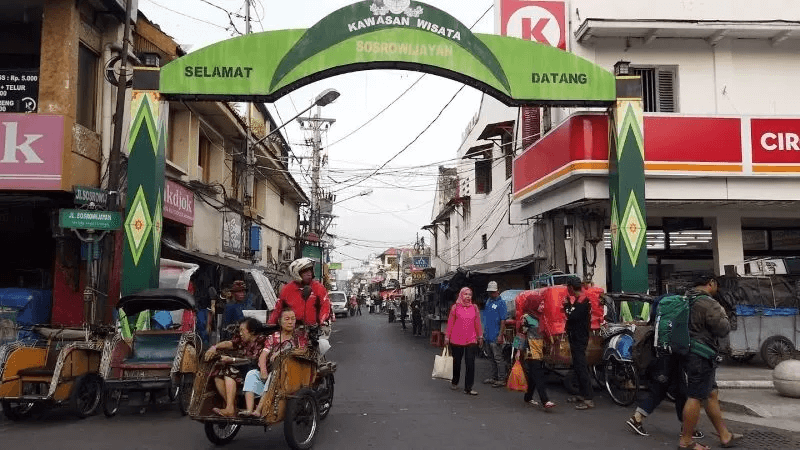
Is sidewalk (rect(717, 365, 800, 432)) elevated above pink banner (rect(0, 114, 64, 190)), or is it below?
below

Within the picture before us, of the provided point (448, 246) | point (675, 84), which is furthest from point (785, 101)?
point (448, 246)

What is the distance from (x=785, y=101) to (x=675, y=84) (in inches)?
107

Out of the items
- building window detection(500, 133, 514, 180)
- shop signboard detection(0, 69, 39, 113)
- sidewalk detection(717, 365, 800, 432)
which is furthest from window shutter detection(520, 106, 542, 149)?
shop signboard detection(0, 69, 39, 113)

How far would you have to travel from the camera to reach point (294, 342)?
7.59 meters

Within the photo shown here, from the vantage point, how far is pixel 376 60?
12797 millimetres

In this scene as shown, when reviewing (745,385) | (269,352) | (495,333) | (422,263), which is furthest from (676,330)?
(422,263)

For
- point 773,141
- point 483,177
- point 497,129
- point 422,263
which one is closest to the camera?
point 773,141

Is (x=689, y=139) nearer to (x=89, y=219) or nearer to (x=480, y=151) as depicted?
(x=480, y=151)

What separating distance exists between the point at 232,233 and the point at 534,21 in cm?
1112

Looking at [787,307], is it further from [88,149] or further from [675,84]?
[88,149]

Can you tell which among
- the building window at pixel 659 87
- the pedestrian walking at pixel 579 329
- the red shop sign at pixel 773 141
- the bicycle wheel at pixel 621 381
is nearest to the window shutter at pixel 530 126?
the building window at pixel 659 87

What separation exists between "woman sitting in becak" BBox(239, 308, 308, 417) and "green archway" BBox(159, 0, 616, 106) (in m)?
6.32

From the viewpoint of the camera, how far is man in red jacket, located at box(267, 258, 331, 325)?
8766mm

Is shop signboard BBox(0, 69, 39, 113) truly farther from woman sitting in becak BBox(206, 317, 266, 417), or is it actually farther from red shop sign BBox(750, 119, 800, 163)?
red shop sign BBox(750, 119, 800, 163)
